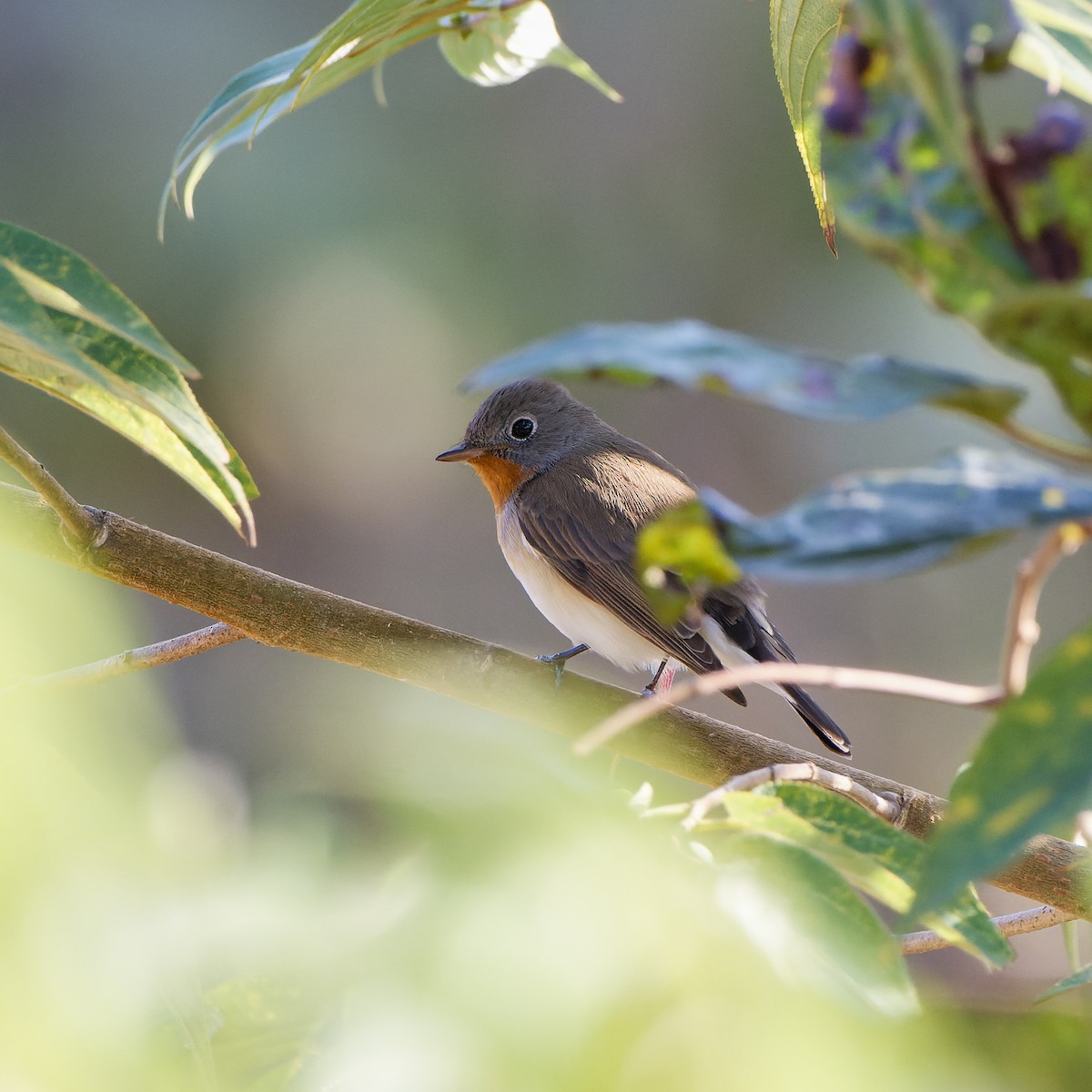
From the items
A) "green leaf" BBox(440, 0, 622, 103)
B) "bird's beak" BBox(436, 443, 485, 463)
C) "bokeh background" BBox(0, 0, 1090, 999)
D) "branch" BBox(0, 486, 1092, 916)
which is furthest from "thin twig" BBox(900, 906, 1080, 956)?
"bokeh background" BBox(0, 0, 1090, 999)

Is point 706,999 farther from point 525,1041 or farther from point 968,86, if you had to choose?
point 968,86

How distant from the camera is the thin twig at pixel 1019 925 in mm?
942

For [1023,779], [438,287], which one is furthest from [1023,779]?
[438,287]

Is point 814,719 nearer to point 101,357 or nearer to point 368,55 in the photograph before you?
point 368,55

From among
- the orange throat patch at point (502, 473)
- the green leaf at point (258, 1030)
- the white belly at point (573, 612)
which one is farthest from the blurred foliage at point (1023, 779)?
the orange throat patch at point (502, 473)

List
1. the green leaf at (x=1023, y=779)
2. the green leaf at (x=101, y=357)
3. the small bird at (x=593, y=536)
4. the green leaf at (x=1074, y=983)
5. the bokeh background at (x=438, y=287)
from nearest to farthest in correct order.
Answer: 1. the green leaf at (x=1023, y=779)
2. the green leaf at (x=101, y=357)
3. the green leaf at (x=1074, y=983)
4. the small bird at (x=593, y=536)
5. the bokeh background at (x=438, y=287)

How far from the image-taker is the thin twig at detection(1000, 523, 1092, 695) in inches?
19.3

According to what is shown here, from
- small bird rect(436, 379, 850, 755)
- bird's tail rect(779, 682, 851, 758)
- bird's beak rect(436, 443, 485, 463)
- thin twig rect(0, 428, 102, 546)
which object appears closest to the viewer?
thin twig rect(0, 428, 102, 546)

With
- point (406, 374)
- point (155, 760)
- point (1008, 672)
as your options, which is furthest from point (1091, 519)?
point (406, 374)

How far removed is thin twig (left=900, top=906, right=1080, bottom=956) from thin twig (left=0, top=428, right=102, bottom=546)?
71 centimetres

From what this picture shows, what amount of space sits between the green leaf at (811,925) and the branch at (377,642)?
0.49m

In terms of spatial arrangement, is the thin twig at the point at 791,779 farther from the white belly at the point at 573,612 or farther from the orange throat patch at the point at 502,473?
the orange throat patch at the point at 502,473

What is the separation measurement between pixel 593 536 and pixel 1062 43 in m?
1.37

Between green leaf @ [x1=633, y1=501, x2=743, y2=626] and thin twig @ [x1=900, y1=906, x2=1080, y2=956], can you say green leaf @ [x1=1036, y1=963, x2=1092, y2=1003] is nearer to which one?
thin twig @ [x1=900, y1=906, x2=1080, y2=956]
